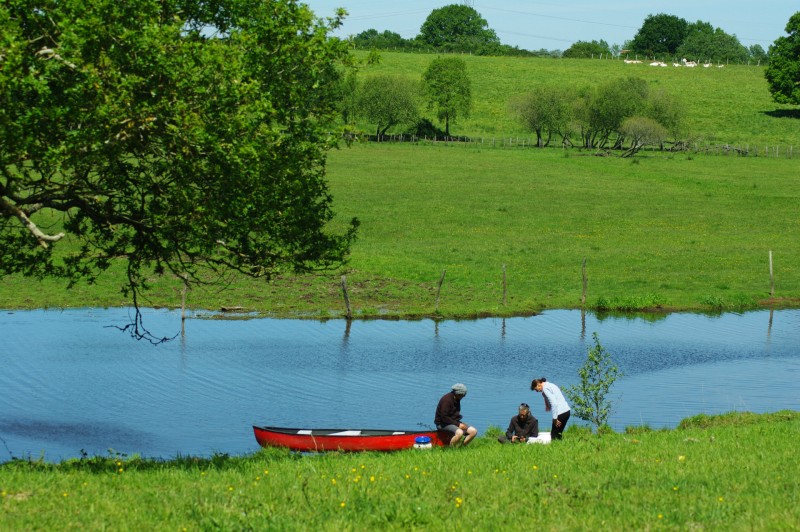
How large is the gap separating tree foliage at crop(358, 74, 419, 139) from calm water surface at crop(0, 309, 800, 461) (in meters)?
75.5

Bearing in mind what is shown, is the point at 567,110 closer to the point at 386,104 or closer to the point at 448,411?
the point at 386,104

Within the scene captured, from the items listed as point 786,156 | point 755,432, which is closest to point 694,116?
point 786,156

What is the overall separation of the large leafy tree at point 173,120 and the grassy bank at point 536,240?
22.7 metres

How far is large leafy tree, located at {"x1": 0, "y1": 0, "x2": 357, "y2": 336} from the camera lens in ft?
54.7

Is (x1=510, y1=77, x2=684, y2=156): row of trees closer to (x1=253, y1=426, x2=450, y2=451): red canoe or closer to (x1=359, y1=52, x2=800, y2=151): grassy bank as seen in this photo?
(x1=359, y1=52, x2=800, y2=151): grassy bank

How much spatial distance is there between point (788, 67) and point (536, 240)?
293 ft

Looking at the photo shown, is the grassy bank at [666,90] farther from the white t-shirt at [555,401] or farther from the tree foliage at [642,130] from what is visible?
the white t-shirt at [555,401]

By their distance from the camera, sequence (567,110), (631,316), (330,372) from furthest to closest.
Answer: (567,110) < (631,316) < (330,372)

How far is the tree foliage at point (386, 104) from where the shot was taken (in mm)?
121125

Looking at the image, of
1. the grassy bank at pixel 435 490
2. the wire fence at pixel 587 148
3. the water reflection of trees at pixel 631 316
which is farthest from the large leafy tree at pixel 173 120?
the wire fence at pixel 587 148

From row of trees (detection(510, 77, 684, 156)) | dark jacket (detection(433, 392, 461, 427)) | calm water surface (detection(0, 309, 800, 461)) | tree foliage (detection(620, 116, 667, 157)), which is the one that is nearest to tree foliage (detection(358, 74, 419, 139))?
row of trees (detection(510, 77, 684, 156))

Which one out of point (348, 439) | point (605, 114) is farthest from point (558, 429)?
point (605, 114)

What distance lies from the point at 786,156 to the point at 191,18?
339ft

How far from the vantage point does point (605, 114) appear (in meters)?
116
